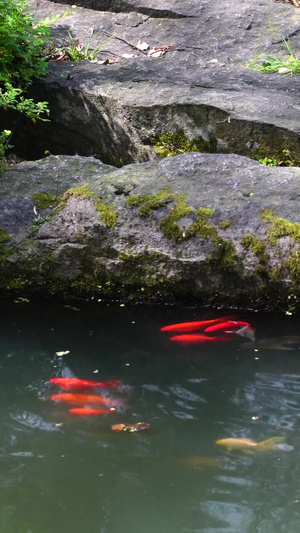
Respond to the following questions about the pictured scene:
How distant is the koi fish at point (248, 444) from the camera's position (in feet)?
11.5

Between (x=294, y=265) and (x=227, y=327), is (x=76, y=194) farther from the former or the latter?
(x=294, y=265)

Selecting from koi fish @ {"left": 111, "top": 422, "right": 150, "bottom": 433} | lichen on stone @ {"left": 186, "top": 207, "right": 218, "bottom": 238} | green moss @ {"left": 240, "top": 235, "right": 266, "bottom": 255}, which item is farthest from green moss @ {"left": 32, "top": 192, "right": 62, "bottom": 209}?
koi fish @ {"left": 111, "top": 422, "right": 150, "bottom": 433}

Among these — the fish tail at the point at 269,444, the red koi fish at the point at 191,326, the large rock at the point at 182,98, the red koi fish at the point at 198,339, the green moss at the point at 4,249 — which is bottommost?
the fish tail at the point at 269,444

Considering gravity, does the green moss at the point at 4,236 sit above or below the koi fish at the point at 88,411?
above

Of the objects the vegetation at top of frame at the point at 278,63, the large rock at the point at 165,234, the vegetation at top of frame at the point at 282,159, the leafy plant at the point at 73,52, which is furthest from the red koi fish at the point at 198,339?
the leafy plant at the point at 73,52

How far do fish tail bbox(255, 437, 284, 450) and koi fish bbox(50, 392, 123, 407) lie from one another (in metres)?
0.88

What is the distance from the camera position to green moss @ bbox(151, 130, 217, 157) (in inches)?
272

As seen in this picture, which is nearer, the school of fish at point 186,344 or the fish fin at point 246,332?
the school of fish at point 186,344

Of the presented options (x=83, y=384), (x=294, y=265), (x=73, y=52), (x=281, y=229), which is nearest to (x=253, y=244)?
(x=281, y=229)

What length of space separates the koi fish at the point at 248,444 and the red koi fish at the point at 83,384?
84cm

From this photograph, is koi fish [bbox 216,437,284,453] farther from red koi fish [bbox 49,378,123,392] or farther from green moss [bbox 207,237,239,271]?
green moss [bbox 207,237,239,271]

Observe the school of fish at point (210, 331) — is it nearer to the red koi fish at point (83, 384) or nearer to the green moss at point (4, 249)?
the red koi fish at point (83, 384)

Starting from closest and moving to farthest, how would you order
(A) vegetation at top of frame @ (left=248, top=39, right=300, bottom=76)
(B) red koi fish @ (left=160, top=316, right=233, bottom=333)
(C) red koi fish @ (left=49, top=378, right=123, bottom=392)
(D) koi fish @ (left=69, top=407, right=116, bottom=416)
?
(D) koi fish @ (left=69, top=407, right=116, bottom=416)
(C) red koi fish @ (left=49, top=378, right=123, bottom=392)
(B) red koi fish @ (left=160, top=316, right=233, bottom=333)
(A) vegetation at top of frame @ (left=248, top=39, right=300, bottom=76)

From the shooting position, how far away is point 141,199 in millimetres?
5277
